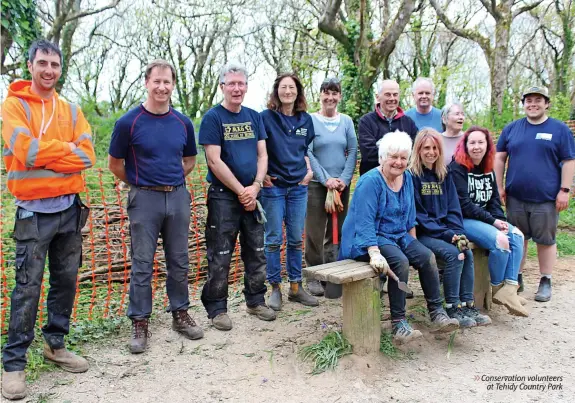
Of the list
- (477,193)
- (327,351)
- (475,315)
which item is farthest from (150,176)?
(477,193)

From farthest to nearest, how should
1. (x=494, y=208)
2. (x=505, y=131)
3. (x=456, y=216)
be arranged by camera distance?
(x=505, y=131) < (x=494, y=208) < (x=456, y=216)

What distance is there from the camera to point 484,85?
114 ft

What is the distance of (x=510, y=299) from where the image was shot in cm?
384

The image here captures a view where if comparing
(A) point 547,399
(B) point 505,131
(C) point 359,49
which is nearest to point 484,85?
(C) point 359,49

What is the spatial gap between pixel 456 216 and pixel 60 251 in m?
2.90

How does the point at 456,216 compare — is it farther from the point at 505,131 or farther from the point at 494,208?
the point at 505,131

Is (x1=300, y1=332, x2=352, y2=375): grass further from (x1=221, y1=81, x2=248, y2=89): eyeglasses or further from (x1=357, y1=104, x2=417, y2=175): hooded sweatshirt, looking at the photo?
(x1=221, y1=81, x2=248, y2=89): eyeglasses

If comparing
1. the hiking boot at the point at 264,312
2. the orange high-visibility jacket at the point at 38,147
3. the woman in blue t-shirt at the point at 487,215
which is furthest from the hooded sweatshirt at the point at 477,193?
the orange high-visibility jacket at the point at 38,147

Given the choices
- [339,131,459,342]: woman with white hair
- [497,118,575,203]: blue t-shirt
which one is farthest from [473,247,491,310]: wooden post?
[497,118,575,203]: blue t-shirt

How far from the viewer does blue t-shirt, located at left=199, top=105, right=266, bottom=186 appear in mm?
3648

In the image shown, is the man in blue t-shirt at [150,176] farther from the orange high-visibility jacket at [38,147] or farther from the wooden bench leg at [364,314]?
A: the wooden bench leg at [364,314]

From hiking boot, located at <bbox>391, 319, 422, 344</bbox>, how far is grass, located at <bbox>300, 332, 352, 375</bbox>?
33 centimetres

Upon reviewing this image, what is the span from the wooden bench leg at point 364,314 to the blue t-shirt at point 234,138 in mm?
1154

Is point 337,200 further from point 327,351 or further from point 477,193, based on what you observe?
point 327,351
